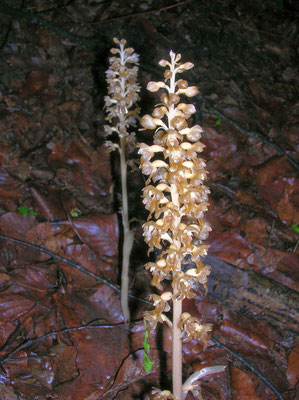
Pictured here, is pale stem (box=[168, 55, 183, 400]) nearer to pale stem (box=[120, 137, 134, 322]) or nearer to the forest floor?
→ the forest floor

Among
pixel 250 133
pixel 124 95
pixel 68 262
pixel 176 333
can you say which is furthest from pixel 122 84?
pixel 250 133

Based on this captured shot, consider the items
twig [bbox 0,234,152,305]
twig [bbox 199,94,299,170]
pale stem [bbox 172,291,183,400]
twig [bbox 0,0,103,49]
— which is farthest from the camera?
twig [bbox 0,0,103,49]

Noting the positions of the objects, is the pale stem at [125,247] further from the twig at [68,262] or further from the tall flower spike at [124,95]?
the twig at [68,262]

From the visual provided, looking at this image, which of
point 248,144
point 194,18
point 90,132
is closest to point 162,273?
point 90,132

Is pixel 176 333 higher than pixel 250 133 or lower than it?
lower

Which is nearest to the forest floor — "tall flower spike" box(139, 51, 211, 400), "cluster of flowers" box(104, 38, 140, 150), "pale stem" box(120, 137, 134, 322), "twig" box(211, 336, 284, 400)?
"twig" box(211, 336, 284, 400)

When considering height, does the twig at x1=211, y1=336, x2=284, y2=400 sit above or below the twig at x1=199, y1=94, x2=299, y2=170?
below

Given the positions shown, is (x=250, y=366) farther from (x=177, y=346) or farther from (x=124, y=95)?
(x=124, y=95)
